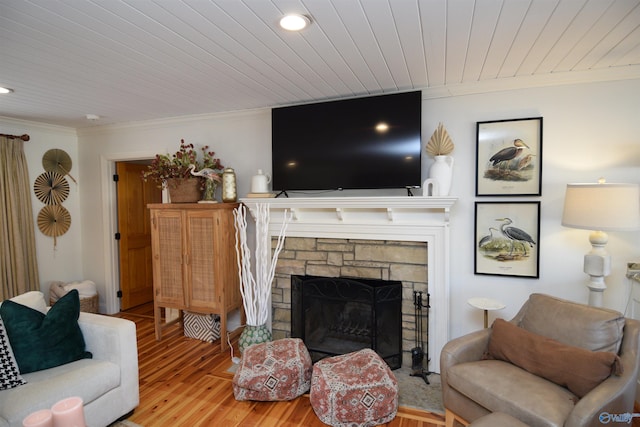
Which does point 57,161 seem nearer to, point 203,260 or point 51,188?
point 51,188

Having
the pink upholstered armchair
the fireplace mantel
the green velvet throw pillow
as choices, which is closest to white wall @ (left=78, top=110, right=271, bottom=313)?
the fireplace mantel

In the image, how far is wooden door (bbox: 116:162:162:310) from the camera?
14.1ft

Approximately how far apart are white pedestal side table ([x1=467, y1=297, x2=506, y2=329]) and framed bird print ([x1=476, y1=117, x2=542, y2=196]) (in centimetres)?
82

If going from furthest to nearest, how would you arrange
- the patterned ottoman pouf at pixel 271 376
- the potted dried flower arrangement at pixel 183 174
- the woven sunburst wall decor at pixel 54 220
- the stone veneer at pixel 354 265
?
the woven sunburst wall decor at pixel 54 220, the potted dried flower arrangement at pixel 183 174, the stone veneer at pixel 354 265, the patterned ottoman pouf at pixel 271 376

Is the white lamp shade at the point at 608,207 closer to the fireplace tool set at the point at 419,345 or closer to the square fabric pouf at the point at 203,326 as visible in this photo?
the fireplace tool set at the point at 419,345

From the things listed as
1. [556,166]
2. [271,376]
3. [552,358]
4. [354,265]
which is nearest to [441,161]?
[556,166]

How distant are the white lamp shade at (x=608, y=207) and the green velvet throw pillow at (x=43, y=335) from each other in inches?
131

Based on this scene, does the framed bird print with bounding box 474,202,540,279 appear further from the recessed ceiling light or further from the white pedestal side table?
the recessed ceiling light

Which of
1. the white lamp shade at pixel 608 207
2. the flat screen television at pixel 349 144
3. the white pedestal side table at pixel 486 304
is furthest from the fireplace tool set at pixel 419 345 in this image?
the white lamp shade at pixel 608 207

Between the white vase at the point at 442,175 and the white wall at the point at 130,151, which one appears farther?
the white wall at the point at 130,151

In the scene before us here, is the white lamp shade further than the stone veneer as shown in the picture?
No

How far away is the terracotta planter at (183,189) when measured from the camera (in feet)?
10.7

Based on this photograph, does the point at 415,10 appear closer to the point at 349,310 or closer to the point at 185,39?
the point at 185,39

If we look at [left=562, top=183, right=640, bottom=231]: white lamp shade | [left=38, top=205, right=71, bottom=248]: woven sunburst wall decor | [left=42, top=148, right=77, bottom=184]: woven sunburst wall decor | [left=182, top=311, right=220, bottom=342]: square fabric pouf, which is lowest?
[left=182, top=311, right=220, bottom=342]: square fabric pouf
